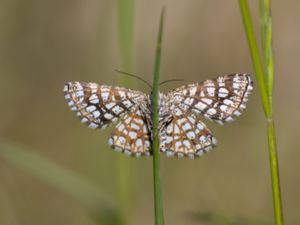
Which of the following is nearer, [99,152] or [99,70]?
[99,152]

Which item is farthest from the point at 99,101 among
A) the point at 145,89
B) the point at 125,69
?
the point at 145,89

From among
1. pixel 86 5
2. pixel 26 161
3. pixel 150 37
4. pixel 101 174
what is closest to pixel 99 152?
pixel 101 174

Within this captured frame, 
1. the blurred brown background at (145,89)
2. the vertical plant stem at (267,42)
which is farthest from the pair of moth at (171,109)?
the blurred brown background at (145,89)

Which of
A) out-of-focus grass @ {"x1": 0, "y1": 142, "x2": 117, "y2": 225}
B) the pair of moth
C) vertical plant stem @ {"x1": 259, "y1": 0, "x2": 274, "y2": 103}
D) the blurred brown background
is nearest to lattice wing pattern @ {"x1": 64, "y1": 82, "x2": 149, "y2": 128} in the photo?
the pair of moth

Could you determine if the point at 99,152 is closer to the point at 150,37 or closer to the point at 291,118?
the point at 291,118

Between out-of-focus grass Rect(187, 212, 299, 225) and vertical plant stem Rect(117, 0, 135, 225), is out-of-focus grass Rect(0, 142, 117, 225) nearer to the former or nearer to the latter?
vertical plant stem Rect(117, 0, 135, 225)

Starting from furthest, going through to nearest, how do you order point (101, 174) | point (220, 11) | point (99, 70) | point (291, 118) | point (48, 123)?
point (220, 11) → point (48, 123) → point (291, 118) → point (99, 70) → point (101, 174)
